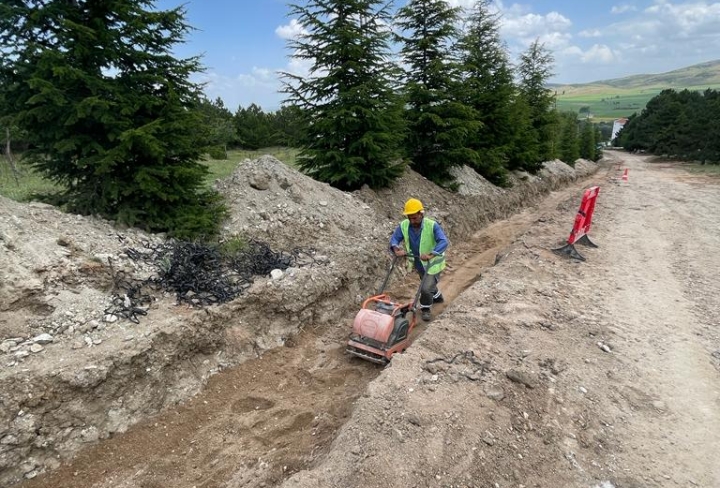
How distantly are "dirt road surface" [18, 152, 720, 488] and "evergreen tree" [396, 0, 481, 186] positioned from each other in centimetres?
869

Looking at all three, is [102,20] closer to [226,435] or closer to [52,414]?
[52,414]

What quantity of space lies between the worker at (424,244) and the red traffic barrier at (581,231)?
406cm

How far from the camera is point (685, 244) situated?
10.5 m

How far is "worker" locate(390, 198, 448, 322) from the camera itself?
669cm

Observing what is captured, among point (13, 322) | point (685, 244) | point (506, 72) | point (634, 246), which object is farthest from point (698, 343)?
point (506, 72)

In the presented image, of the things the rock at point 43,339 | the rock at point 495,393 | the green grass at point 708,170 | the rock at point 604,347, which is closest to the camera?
the rock at point 495,393

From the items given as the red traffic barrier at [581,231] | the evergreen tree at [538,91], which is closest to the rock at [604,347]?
the red traffic barrier at [581,231]

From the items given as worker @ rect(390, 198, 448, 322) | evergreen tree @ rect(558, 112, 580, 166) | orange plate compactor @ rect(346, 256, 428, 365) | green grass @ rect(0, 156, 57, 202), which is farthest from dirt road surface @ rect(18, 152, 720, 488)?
evergreen tree @ rect(558, 112, 580, 166)

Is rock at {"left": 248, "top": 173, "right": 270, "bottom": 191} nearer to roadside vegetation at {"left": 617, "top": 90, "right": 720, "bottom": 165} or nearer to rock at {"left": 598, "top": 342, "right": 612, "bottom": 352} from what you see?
rock at {"left": 598, "top": 342, "right": 612, "bottom": 352}

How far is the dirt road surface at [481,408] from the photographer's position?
3.76m

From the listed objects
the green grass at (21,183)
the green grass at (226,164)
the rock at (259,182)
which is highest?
the green grass at (21,183)

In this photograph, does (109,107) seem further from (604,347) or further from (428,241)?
(604,347)

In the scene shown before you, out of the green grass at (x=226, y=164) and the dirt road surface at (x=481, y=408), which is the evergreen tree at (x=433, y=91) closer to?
the green grass at (x=226, y=164)

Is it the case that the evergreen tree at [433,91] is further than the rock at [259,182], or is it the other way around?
the evergreen tree at [433,91]
